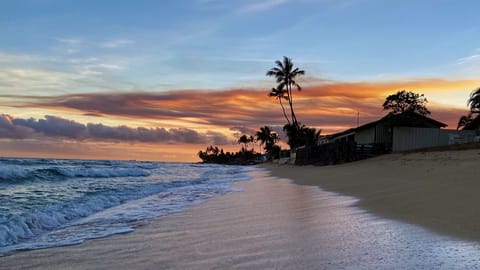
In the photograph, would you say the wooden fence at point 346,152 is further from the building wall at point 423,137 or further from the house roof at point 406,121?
the house roof at point 406,121

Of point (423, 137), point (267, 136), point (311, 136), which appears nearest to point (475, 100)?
point (423, 137)

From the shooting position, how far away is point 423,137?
31.2 metres

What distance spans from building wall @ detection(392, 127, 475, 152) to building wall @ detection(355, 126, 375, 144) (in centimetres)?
197

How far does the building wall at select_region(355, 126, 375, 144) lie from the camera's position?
107ft

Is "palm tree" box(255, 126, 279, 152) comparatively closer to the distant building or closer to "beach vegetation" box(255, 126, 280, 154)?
"beach vegetation" box(255, 126, 280, 154)

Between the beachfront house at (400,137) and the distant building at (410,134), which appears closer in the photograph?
the beachfront house at (400,137)

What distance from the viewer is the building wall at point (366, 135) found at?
107ft

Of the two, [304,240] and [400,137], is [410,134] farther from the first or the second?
[304,240]

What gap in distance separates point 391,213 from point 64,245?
5.56 metres

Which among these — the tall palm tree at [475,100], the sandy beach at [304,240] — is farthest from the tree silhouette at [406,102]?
the sandy beach at [304,240]

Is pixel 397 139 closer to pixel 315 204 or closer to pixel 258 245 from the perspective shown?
pixel 315 204

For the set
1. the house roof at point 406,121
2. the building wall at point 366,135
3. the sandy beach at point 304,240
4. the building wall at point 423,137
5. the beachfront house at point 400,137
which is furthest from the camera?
the building wall at point 366,135

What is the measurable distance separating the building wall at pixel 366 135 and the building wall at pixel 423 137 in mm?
1975

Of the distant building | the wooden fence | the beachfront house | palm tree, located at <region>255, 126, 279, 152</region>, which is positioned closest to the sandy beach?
the wooden fence
